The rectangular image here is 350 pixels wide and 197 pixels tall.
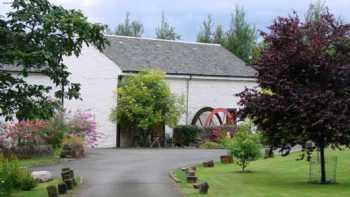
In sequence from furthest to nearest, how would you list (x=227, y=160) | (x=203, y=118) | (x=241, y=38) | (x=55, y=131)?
(x=241, y=38) < (x=203, y=118) < (x=55, y=131) < (x=227, y=160)

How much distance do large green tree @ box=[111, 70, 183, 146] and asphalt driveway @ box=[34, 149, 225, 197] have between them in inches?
228

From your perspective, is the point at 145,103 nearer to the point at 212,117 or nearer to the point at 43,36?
the point at 212,117

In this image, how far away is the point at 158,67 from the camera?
44344mm

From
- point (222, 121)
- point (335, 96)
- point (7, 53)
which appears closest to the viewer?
point (7, 53)

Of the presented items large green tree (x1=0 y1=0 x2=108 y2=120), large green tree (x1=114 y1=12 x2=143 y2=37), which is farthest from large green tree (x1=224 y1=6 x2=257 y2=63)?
A: large green tree (x1=0 y1=0 x2=108 y2=120)

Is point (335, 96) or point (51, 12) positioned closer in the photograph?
point (51, 12)

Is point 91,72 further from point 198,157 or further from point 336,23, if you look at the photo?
point 336,23

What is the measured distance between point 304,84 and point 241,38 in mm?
49296

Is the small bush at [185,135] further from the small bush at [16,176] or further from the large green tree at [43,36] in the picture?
the large green tree at [43,36]

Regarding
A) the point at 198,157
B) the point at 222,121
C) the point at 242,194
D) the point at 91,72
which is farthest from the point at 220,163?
the point at 222,121

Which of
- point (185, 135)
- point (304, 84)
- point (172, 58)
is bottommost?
point (185, 135)

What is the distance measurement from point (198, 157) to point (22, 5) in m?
19.2

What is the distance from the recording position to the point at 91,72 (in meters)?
41.1

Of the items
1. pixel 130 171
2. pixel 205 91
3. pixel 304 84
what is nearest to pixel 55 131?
pixel 130 171
